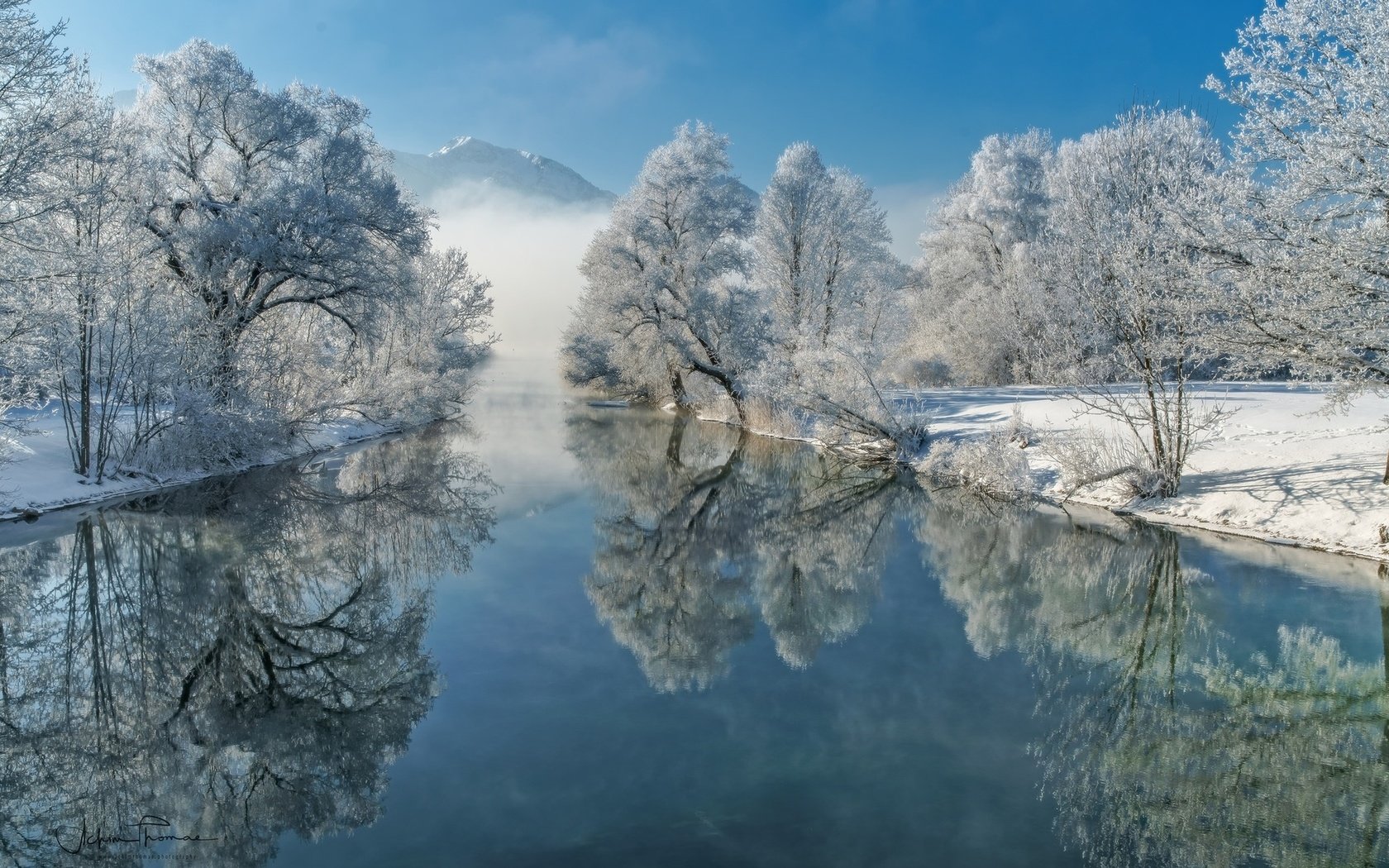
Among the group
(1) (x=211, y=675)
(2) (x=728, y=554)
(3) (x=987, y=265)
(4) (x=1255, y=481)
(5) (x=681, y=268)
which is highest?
(3) (x=987, y=265)

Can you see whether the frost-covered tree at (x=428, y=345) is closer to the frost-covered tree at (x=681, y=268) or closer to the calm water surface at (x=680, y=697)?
the frost-covered tree at (x=681, y=268)

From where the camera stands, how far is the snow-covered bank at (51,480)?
12539mm

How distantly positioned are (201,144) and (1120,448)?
21835 millimetres

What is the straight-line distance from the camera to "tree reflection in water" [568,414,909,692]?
7.71m

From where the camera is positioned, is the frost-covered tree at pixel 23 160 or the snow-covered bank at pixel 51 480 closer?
the frost-covered tree at pixel 23 160

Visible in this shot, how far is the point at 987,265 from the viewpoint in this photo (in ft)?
119

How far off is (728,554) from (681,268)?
19677mm

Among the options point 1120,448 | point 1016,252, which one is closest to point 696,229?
point 1016,252

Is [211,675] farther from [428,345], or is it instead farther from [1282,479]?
[428,345]

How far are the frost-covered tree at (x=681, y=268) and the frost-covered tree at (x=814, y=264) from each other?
140cm

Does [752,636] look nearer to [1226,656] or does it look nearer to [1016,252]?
[1226,656]
